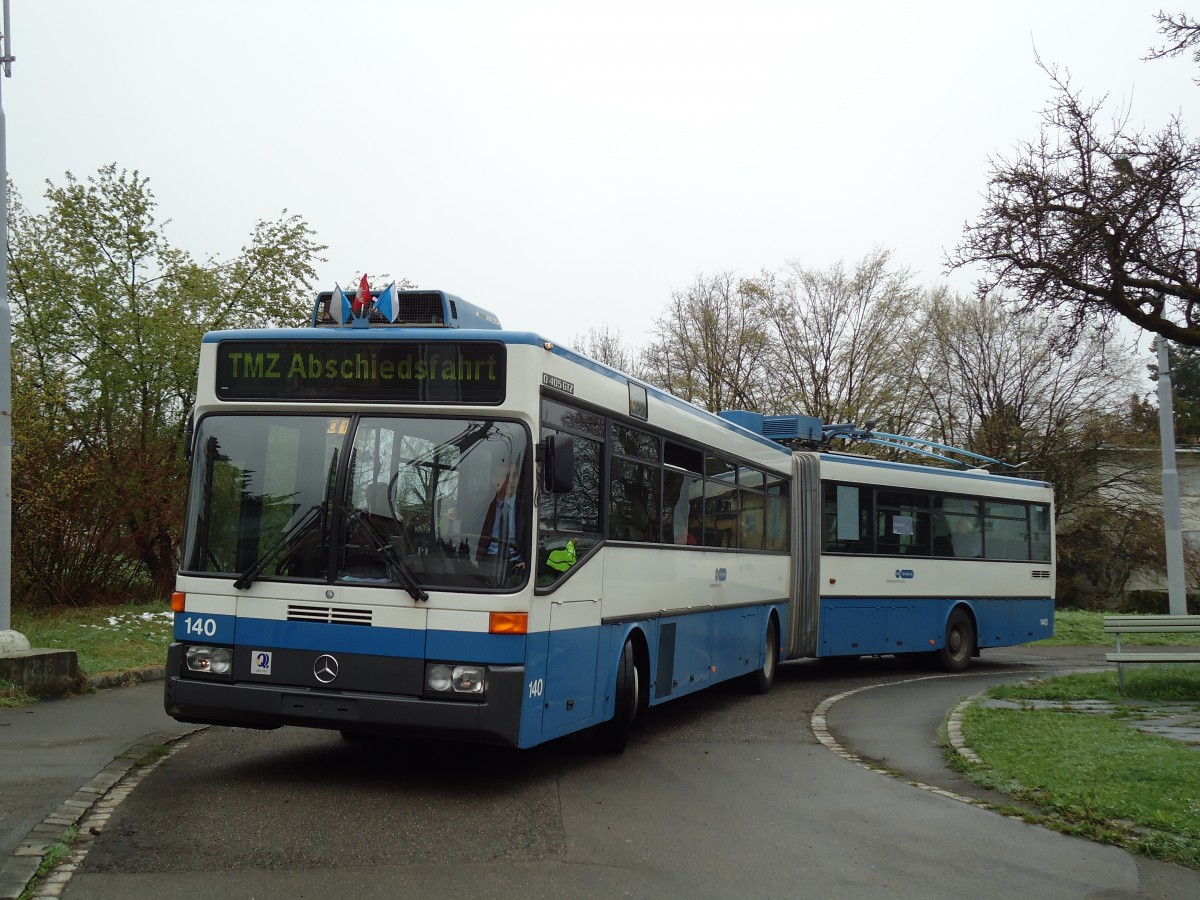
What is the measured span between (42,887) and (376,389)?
373 centimetres

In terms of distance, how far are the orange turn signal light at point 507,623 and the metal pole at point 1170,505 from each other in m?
16.4

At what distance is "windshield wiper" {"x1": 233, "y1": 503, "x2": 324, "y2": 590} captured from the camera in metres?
7.88

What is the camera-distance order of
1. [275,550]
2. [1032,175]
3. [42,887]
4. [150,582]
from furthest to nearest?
[150,582]
[1032,175]
[275,550]
[42,887]

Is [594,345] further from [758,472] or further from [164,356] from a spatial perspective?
[758,472]

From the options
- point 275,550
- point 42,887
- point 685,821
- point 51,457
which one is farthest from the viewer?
point 51,457

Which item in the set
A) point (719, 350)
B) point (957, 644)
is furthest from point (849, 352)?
point (957, 644)

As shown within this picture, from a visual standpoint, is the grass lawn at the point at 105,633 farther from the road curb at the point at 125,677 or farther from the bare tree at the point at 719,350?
the bare tree at the point at 719,350

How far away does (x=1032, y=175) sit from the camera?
12867mm

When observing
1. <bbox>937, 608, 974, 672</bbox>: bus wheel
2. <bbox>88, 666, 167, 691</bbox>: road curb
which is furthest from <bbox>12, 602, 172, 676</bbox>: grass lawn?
<bbox>937, 608, 974, 672</bbox>: bus wheel

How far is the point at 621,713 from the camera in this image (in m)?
9.74

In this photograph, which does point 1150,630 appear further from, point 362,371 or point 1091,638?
point 1091,638

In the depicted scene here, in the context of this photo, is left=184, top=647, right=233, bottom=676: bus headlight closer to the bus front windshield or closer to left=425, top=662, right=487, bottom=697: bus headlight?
the bus front windshield

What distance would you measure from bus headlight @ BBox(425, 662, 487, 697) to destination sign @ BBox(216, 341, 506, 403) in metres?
1.77

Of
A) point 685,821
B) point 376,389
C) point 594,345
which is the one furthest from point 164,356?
point 594,345
